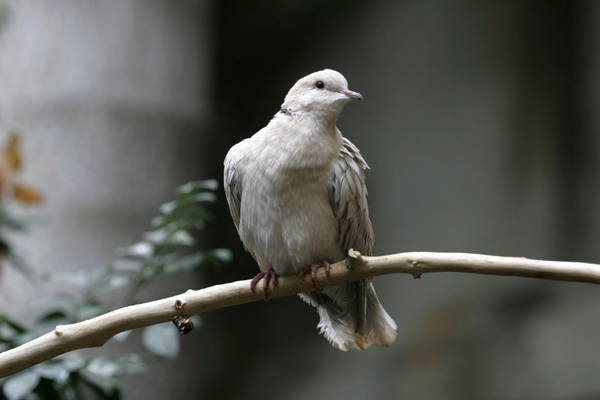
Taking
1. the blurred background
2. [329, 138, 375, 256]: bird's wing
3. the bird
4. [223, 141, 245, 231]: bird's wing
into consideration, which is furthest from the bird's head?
the blurred background

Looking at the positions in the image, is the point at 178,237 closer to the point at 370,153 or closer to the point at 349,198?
the point at 349,198

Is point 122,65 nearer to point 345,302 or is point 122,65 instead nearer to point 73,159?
point 73,159

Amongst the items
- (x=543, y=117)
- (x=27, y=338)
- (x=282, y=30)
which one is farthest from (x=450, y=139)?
(x=27, y=338)

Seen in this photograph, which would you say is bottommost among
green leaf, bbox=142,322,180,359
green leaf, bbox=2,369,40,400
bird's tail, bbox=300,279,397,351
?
green leaf, bbox=2,369,40,400

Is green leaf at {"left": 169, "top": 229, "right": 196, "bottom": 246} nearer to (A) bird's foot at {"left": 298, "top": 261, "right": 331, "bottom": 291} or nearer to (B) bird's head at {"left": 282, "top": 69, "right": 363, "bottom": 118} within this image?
(A) bird's foot at {"left": 298, "top": 261, "right": 331, "bottom": 291}

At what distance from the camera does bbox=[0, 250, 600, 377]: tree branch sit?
1054 millimetres

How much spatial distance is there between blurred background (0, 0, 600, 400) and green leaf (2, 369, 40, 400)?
1.77m

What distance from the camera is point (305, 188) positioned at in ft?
5.09

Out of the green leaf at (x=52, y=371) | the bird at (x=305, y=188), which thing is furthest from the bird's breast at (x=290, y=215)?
the green leaf at (x=52, y=371)

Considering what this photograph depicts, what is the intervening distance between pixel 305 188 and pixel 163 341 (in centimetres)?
99

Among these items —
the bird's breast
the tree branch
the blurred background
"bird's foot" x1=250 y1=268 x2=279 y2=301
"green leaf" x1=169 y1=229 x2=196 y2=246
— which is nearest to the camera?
the tree branch

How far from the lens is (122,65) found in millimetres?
3830

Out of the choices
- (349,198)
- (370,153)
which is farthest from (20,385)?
(370,153)

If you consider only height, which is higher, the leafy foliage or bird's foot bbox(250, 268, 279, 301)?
bird's foot bbox(250, 268, 279, 301)
